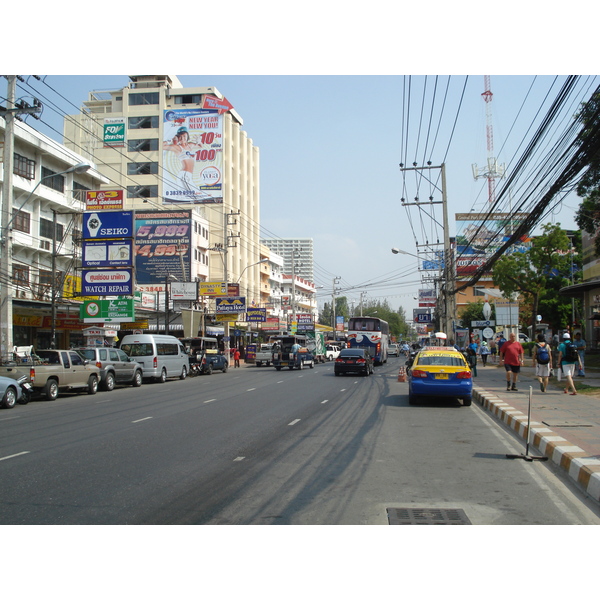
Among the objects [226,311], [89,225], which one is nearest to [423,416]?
[89,225]

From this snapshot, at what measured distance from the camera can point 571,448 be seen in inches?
357

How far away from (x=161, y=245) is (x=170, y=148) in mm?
16100

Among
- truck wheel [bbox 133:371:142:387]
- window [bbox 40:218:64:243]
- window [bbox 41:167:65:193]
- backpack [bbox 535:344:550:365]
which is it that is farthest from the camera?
window [bbox 41:167:65:193]

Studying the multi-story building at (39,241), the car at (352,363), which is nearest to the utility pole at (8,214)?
the multi-story building at (39,241)

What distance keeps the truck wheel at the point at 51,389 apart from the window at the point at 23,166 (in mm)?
18054

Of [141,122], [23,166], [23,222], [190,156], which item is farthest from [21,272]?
[141,122]

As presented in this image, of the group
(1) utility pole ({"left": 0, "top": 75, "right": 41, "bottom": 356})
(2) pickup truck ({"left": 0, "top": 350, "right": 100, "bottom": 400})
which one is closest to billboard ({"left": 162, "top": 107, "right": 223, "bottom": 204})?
(1) utility pole ({"left": 0, "top": 75, "right": 41, "bottom": 356})

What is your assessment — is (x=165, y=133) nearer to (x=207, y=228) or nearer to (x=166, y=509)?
(x=207, y=228)

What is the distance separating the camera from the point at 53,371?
21.0 metres

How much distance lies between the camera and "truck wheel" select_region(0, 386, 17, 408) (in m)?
17.7

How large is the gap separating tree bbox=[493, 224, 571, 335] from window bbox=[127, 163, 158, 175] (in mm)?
44630

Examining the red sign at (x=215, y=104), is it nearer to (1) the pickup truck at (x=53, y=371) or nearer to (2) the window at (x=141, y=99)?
(2) the window at (x=141, y=99)

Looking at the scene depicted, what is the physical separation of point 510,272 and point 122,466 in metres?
35.8

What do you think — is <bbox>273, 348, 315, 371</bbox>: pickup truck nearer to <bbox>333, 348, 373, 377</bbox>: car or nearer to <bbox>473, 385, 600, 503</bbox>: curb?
<bbox>333, 348, 373, 377</bbox>: car
